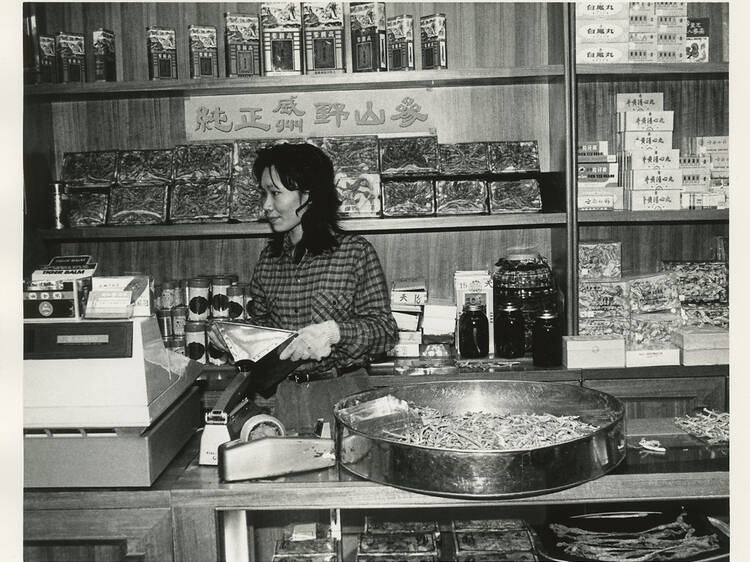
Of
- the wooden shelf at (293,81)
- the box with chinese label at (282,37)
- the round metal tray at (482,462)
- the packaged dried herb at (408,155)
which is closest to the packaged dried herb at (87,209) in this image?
the wooden shelf at (293,81)

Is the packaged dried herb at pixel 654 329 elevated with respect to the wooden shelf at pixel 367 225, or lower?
lower

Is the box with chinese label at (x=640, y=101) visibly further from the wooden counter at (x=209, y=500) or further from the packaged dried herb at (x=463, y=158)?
the wooden counter at (x=209, y=500)

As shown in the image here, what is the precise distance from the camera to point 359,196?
297 cm

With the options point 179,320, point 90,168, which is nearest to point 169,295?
point 179,320

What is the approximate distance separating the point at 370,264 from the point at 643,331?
1.19 meters

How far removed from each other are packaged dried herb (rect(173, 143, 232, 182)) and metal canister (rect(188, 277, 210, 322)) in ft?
1.43

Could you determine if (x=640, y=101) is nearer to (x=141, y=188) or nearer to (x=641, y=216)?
(x=641, y=216)

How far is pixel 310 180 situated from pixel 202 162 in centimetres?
83

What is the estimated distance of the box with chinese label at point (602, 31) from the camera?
9.33 feet

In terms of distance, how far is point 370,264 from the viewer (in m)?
2.48

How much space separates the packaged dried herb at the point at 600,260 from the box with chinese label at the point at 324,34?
4.16 ft

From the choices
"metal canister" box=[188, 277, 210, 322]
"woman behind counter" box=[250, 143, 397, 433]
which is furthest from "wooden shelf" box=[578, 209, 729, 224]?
"metal canister" box=[188, 277, 210, 322]

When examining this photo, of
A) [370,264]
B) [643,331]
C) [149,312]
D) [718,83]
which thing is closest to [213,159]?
[370,264]

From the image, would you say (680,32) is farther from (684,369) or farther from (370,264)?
(370,264)
